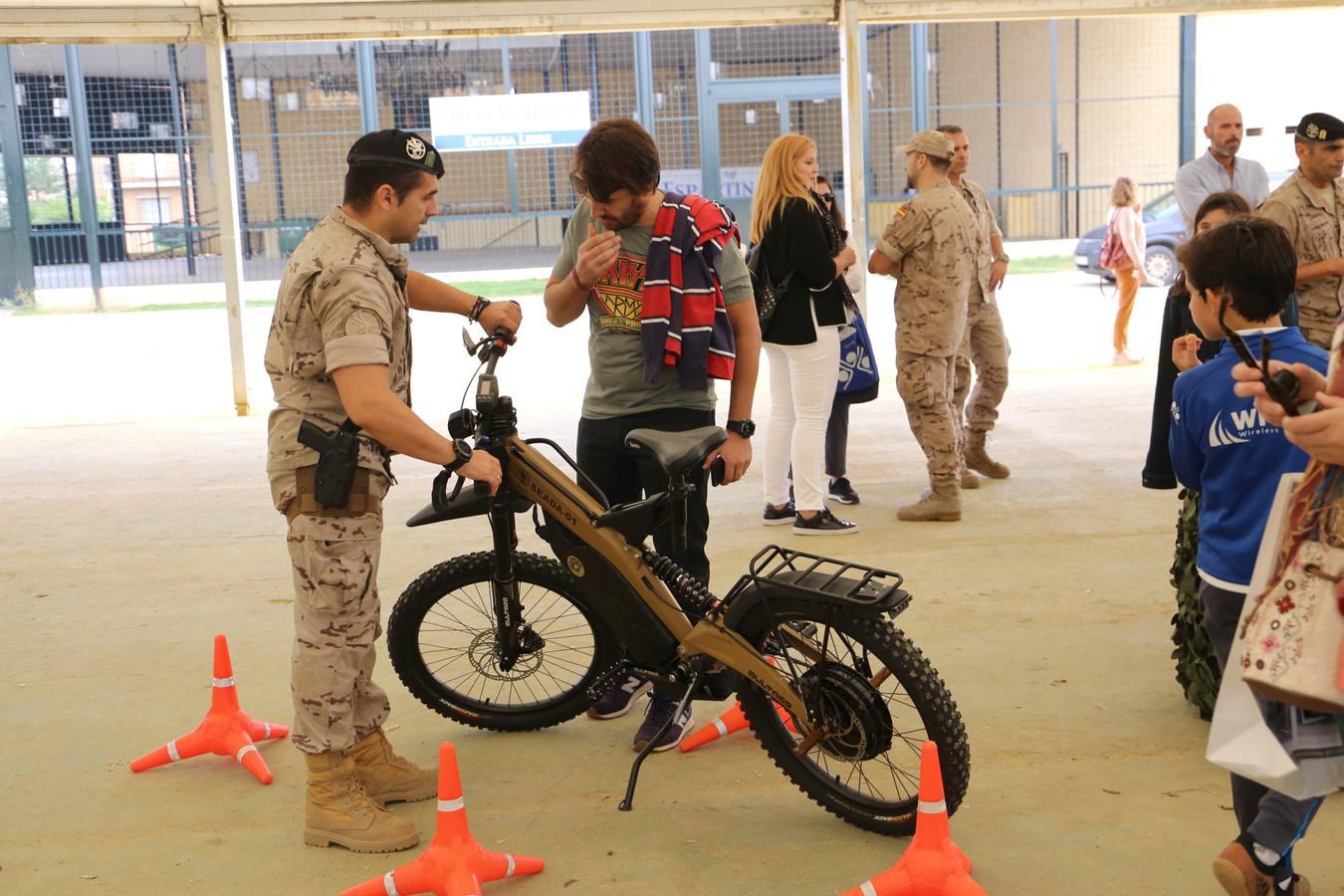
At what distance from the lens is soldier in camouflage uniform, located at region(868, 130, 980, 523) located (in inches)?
239

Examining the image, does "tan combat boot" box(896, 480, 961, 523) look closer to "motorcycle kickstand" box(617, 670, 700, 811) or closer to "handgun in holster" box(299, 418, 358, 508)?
"motorcycle kickstand" box(617, 670, 700, 811)

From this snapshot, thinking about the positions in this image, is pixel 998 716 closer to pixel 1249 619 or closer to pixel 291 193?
pixel 1249 619

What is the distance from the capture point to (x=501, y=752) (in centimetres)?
384

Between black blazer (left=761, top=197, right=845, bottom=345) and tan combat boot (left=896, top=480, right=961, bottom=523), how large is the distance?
3.23 feet

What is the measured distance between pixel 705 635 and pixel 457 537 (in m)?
3.10

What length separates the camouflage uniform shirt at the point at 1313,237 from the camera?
5.14 meters

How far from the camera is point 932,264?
20.0ft

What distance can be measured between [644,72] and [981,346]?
42.8 feet

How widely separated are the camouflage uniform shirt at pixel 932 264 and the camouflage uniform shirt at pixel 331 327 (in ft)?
10.9

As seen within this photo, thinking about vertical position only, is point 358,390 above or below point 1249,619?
above

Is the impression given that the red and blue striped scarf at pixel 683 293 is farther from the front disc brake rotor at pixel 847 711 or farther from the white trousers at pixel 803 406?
the white trousers at pixel 803 406

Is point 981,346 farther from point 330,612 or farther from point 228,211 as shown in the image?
point 228,211

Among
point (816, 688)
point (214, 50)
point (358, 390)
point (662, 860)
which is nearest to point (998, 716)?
point (816, 688)

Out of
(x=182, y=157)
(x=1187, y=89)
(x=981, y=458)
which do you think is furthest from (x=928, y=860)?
(x=182, y=157)
